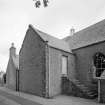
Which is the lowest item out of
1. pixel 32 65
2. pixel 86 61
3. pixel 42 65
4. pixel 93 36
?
pixel 32 65

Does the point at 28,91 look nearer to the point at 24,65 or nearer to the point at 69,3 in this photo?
the point at 24,65

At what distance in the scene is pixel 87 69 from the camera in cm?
1352

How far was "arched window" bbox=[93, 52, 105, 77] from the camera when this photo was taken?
1225 cm

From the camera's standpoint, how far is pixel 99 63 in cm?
1270

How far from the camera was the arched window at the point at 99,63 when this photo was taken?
12250mm

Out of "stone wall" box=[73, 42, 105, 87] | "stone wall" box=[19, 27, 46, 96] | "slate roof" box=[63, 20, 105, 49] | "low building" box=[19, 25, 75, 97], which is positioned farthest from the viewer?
"slate roof" box=[63, 20, 105, 49]

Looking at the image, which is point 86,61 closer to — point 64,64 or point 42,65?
point 64,64

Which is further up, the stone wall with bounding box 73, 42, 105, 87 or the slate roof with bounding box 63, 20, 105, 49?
the slate roof with bounding box 63, 20, 105, 49

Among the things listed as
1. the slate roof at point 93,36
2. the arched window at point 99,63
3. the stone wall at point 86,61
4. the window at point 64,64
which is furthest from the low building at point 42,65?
the arched window at point 99,63

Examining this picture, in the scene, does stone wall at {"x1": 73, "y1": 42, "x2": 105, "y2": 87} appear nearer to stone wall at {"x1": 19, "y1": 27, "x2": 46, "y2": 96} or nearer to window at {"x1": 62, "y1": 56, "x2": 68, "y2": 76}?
window at {"x1": 62, "y1": 56, "x2": 68, "y2": 76}

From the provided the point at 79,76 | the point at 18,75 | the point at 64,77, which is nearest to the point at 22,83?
the point at 18,75

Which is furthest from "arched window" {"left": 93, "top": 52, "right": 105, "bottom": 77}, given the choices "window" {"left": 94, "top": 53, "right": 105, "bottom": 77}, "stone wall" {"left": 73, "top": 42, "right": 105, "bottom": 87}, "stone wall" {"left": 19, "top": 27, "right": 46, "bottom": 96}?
"stone wall" {"left": 19, "top": 27, "right": 46, "bottom": 96}

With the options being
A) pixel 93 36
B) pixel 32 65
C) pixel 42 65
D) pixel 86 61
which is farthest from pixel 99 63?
pixel 32 65

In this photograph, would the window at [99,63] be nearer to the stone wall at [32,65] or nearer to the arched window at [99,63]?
the arched window at [99,63]
